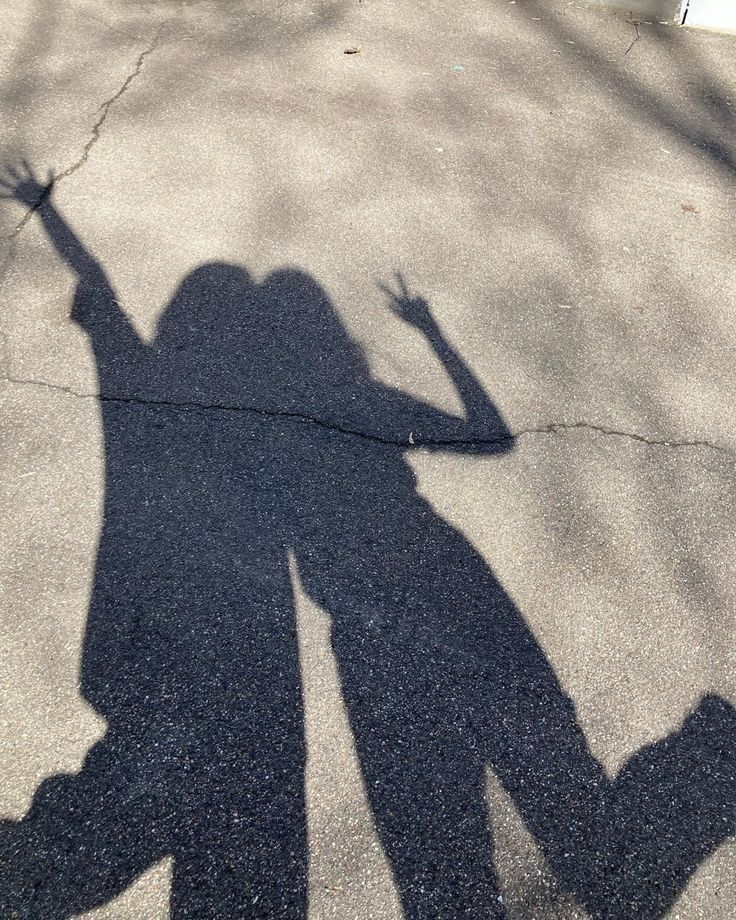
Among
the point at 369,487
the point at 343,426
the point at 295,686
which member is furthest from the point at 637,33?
the point at 295,686

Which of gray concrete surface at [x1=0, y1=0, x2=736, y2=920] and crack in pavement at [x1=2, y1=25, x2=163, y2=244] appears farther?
crack in pavement at [x1=2, y1=25, x2=163, y2=244]

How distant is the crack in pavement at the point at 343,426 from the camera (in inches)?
173

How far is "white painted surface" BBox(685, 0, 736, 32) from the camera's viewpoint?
7734 mm

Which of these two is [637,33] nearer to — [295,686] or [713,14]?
[713,14]

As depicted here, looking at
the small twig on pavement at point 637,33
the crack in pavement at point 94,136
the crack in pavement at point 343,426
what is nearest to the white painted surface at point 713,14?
the small twig on pavement at point 637,33

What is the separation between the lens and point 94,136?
6.31m

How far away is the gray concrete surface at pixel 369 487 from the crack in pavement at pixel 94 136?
0.03 m

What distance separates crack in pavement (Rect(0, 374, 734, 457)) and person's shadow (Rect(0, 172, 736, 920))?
18 mm

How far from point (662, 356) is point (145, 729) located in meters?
3.61

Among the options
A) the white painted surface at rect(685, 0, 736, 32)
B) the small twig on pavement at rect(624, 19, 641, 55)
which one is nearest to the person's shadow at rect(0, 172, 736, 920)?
the small twig on pavement at rect(624, 19, 641, 55)

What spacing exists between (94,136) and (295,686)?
16.0ft

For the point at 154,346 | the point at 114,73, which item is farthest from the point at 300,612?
the point at 114,73

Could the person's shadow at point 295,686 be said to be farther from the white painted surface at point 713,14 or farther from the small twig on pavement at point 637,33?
the white painted surface at point 713,14

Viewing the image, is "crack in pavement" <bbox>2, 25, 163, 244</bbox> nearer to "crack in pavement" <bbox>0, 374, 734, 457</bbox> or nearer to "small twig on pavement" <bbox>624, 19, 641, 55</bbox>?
"crack in pavement" <bbox>0, 374, 734, 457</bbox>
